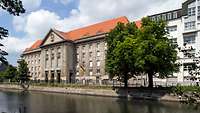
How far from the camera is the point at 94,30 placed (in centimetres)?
10000

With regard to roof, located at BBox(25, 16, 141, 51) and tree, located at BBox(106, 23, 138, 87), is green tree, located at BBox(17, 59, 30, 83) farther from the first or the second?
tree, located at BBox(106, 23, 138, 87)

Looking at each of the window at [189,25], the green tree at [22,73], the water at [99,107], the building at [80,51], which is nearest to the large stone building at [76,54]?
the building at [80,51]

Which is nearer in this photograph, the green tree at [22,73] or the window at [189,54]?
the window at [189,54]

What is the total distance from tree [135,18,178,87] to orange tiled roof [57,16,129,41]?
3618cm

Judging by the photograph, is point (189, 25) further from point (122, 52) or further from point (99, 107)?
point (99, 107)

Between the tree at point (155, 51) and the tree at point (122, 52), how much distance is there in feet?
7.19

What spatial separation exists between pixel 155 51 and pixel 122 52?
6.24m

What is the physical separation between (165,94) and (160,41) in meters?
8.63

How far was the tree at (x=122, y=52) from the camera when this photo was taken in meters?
53.2

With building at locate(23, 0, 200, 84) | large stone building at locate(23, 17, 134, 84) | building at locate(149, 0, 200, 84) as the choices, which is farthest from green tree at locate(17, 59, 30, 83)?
building at locate(149, 0, 200, 84)

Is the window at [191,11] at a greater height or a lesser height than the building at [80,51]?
greater

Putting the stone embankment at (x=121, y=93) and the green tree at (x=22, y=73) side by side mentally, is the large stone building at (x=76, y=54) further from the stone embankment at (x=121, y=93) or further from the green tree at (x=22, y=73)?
the stone embankment at (x=121, y=93)

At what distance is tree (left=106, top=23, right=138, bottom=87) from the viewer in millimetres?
53188

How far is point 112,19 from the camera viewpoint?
97750mm
